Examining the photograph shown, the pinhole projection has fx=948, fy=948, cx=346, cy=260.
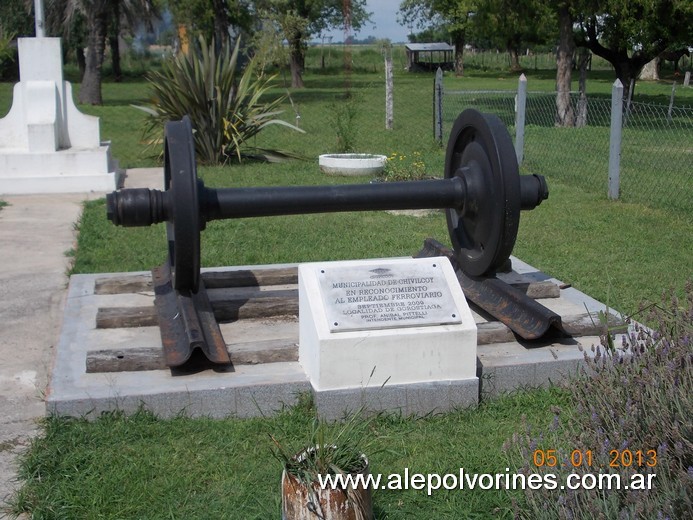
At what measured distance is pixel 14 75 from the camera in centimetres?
4612

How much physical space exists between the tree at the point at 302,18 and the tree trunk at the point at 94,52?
16.4 feet

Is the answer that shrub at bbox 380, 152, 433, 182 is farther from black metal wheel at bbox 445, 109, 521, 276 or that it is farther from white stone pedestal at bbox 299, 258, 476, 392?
white stone pedestal at bbox 299, 258, 476, 392

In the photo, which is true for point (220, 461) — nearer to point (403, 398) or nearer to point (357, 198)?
point (403, 398)

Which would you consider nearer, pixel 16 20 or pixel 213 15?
pixel 213 15

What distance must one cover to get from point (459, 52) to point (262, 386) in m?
53.5

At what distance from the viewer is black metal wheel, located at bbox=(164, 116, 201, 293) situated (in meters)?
4.45

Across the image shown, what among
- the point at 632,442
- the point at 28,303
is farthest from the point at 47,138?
the point at 632,442

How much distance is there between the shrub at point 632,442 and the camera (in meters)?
2.67

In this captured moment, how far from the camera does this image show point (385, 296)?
436cm

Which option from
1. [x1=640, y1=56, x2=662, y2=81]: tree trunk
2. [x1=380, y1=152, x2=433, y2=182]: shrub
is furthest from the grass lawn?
[x1=640, y1=56, x2=662, y2=81]: tree trunk

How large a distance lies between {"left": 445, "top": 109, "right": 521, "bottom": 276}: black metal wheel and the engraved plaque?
547 millimetres

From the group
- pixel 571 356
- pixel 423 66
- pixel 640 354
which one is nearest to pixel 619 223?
pixel 571 356

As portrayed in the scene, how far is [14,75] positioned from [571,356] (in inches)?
1807

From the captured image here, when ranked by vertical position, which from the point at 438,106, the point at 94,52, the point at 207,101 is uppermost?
the point at 94,52
